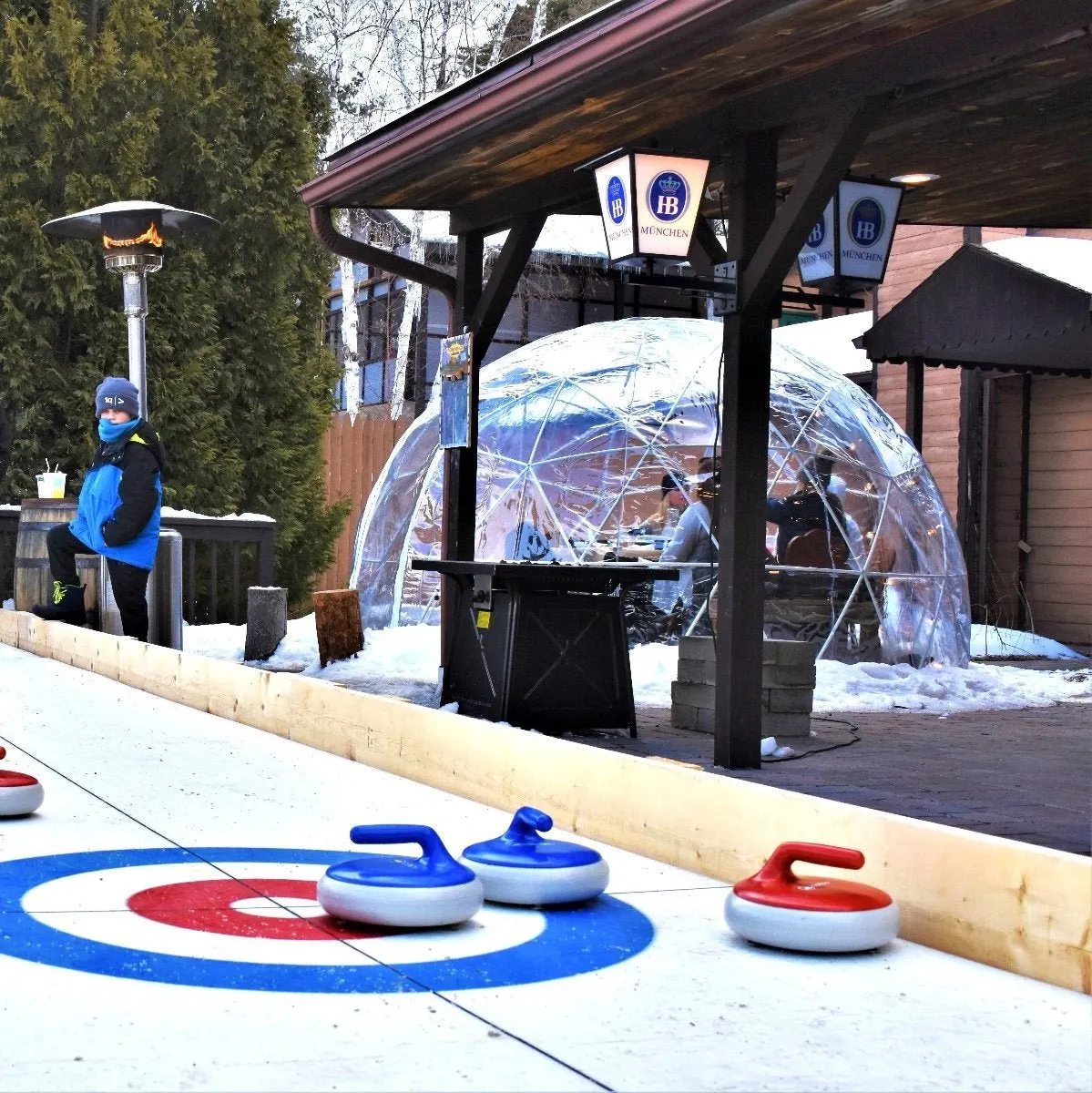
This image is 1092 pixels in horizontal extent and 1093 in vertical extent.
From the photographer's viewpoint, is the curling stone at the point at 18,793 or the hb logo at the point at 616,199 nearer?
the curling stone at the point at 18,793

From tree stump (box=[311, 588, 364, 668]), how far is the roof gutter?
8.55 feet

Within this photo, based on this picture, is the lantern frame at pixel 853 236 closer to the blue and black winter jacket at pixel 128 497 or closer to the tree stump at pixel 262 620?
the blue and black winter jacket at pixel 128 497

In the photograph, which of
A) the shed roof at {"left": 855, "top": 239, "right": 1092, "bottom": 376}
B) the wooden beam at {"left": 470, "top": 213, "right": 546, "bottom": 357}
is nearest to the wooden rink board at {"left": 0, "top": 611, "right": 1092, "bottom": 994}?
the wooden beam at {"left": 470, "top": 213, "right": 546, "bottom": 357}

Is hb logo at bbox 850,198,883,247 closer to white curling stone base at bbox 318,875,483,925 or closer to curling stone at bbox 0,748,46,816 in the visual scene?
curling stone at bbox 0,748,46,816

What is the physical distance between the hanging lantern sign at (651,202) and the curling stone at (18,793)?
163 inches

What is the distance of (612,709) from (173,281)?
12.6 meters

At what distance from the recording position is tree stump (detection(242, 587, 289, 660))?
13.2m

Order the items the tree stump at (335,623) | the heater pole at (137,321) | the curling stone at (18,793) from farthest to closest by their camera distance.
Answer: the heater pole at (137,321) → the tree stump at (335,623) → the curling stone at (18,793)

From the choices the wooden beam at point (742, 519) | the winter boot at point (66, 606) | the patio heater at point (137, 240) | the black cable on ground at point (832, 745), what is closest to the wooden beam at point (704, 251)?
the wooden beam at point (742, 519)

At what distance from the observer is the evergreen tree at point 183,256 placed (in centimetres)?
1892

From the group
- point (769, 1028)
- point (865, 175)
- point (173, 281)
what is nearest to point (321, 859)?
point (769, 1028)

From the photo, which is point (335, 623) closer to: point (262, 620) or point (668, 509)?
point (262, 620)

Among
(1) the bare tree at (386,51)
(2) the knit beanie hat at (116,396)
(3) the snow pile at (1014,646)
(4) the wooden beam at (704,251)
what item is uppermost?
(1) the bare tree at (386,51)

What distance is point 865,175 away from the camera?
9.75 meters
